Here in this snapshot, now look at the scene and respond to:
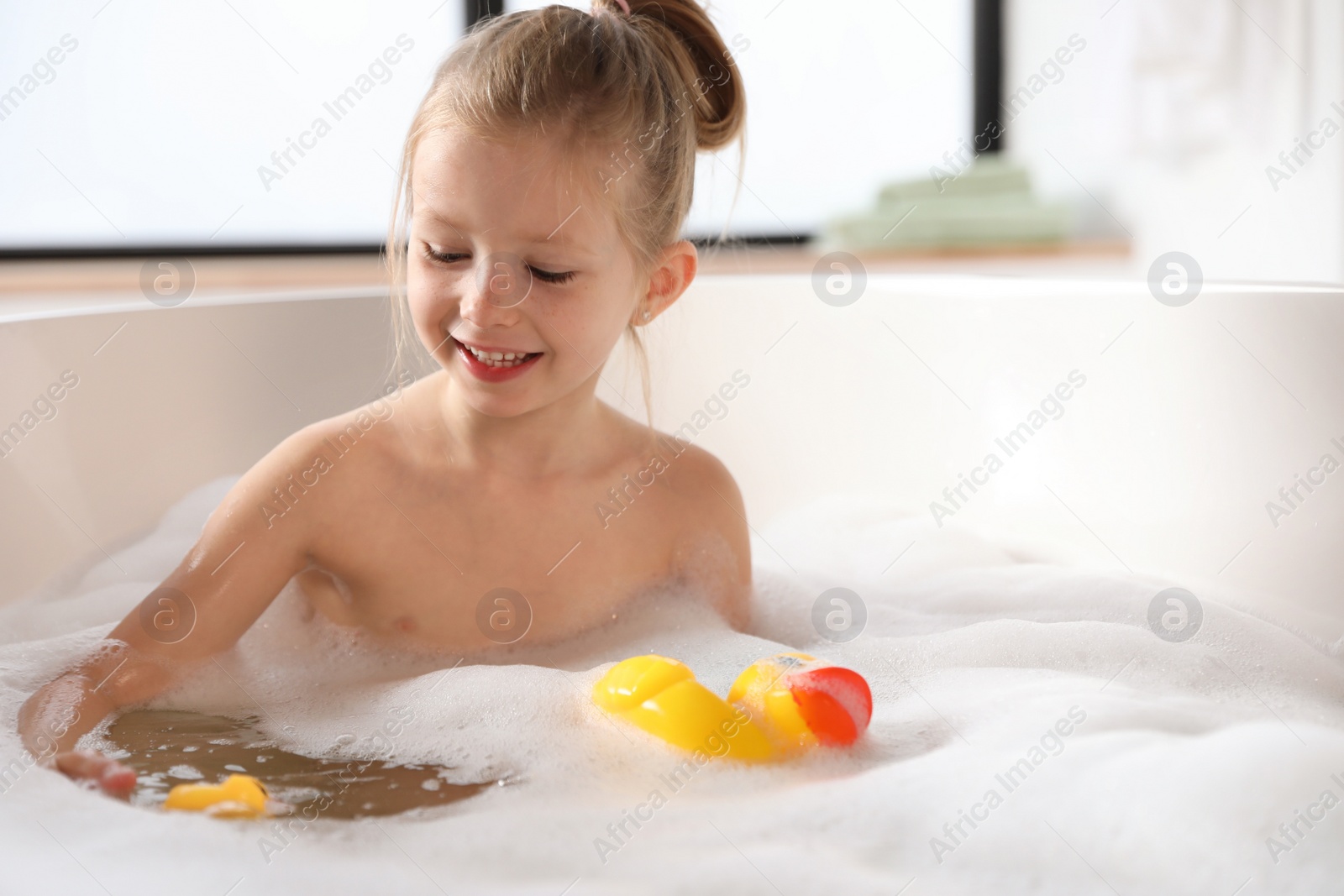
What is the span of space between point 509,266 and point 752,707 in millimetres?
348

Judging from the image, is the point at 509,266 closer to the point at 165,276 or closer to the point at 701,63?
the point at 701,63

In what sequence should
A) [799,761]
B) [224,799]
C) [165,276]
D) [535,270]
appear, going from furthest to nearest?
[165,276], [535,270], [799,761], [224,799]

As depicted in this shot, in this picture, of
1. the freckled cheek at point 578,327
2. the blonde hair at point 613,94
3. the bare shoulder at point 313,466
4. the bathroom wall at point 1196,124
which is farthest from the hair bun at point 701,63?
the bathroom wall at point 1196,124

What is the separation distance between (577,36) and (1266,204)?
149 cm

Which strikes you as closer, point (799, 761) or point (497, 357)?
point (799, 761)

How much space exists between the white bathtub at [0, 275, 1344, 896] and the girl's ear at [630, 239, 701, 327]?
0.27 meters

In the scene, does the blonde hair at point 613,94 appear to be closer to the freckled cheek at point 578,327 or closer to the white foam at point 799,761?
the freckled cheek at point 578,327

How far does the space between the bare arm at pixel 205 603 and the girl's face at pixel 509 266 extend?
0.54 ft

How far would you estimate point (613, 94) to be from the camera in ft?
2.83

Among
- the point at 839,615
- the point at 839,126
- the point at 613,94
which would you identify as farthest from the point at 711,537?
the point at 839,126

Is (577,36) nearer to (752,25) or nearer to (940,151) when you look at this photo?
(752,25)

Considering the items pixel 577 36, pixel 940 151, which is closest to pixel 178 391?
pixel 577 36

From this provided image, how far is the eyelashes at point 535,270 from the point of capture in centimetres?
82

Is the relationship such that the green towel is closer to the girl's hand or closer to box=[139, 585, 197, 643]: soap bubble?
box=[139, 585, 197, 643]: soap bubble
